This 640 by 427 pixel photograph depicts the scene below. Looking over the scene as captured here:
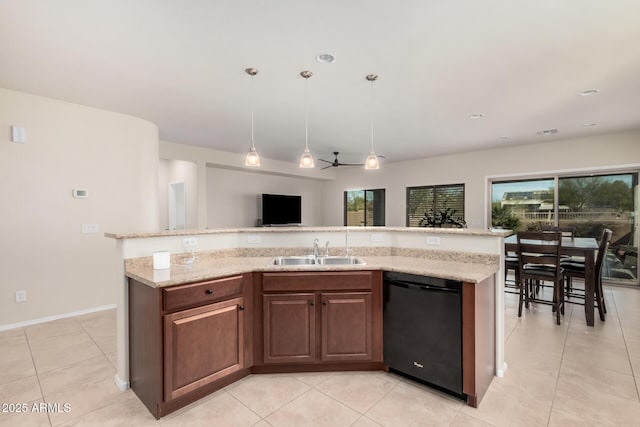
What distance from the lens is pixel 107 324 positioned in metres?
3.48

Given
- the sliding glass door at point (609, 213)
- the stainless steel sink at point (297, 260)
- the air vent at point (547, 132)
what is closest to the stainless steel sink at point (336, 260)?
the stainless steel sink at point (297, 260)

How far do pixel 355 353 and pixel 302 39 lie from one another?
8.06ft

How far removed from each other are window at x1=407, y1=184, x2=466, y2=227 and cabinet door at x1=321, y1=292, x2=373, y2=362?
500 cm

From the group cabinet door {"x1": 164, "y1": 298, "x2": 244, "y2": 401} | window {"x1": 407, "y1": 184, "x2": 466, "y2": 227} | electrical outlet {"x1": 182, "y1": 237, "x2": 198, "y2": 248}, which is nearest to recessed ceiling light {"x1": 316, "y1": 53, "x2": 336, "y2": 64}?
electrical outlet {"x1": 182, "y1": 237, "x2": 198, "y2": 248}

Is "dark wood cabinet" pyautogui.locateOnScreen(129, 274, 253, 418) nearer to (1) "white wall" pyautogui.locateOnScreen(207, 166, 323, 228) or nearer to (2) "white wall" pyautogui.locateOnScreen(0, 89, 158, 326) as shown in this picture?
(2) "white wall" pyautogui.locateOnScreen(0, 89, 158, 326)

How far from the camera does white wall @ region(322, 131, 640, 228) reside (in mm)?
5039

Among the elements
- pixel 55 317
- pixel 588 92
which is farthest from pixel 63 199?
pixel 588 92

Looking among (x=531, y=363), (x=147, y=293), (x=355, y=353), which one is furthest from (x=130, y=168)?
(x=531, y=363)

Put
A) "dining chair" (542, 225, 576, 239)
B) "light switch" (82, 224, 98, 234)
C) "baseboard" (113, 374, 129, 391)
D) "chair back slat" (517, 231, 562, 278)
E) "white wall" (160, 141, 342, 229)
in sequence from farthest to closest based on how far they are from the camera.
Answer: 1. "white wall" (160, 141, 342, 229)
2. "dining chair" (542, 225, 576, 239)
3. "light switch" (82, 224, 98, 234)
4. "chair back slat" (517, 231, 562, 278)
5. "baseboard" (113, 374, 129, 391)

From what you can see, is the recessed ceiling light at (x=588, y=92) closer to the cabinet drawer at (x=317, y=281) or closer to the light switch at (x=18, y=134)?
the cabinet drawer at (x=317, y=281)

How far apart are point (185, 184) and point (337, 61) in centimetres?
504

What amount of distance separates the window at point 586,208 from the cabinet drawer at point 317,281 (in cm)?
523

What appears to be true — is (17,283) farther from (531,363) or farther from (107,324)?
(531,363)

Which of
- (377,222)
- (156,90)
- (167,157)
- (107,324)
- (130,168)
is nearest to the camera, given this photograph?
(156,90)
